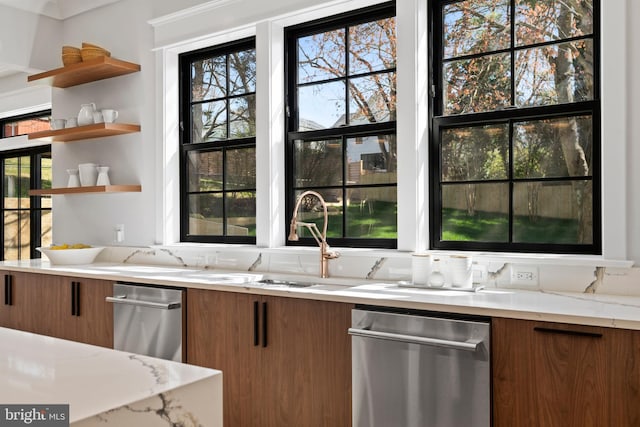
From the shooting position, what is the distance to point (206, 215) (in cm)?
391

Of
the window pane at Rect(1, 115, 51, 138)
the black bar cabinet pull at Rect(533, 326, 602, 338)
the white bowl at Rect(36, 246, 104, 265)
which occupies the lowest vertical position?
the black bar cabinet pull at Rect(533, 326, 602, 338)

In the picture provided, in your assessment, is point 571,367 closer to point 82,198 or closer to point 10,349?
point 10,349

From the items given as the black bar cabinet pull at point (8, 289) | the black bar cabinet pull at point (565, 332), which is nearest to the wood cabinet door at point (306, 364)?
the black bar cabinet pull at point (565, 332)

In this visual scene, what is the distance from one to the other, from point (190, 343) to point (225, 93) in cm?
177

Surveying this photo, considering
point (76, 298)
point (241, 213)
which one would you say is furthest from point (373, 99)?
point (76, 298)

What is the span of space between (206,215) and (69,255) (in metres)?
1.00

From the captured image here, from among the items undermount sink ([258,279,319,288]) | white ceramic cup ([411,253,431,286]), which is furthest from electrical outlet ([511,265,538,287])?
undermount sink ([258,279,319,288])

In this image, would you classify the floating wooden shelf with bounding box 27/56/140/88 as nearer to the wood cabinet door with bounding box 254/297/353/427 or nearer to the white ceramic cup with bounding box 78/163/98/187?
the white ceramic cup with bounding box 78/163/98/187

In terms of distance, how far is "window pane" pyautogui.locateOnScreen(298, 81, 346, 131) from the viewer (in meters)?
3.32

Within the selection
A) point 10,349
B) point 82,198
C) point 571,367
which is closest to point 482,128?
point 571,367

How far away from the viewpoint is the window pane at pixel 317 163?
10.9ft

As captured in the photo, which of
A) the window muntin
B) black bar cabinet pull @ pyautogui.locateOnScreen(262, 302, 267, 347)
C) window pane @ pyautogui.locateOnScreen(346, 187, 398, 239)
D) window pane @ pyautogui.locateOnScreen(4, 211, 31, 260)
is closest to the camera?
black bar cabinet pull @ pyautogui.locateOnScreen(262, 302, 267, 347)

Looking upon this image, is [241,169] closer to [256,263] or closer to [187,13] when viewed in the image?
[256,263]

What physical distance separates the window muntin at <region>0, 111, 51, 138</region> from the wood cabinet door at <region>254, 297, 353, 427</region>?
369 centimetres
